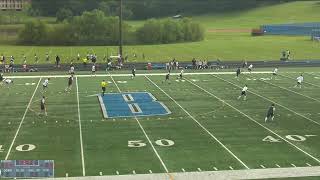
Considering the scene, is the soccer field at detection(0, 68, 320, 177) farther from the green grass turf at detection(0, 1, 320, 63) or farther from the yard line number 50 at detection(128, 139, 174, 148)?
the green grass turf at detection(0, 1, 320, 63)

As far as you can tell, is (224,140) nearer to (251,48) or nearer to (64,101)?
(64,101)

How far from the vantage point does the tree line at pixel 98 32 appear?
82.4m

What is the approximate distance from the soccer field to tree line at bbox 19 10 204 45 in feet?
133

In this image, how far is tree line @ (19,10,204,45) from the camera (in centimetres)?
8238

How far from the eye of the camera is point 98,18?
83.3m

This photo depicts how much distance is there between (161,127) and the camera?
27188 mm

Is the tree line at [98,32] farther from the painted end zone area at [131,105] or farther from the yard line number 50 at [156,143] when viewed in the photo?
the yard line number 50 at [156,143]

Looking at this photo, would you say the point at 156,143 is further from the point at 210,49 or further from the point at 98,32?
the point at 98,32

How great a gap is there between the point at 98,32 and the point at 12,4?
201ft

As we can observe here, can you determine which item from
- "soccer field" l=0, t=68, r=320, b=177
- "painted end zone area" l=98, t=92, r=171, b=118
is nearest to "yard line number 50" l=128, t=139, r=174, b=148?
"soccer field" l=0, t=68, r=320, b=177

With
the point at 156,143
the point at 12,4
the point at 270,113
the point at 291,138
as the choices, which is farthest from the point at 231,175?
the point at 12,4

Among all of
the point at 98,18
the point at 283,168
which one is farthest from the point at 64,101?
the point at 98,18

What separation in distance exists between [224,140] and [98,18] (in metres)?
61.0

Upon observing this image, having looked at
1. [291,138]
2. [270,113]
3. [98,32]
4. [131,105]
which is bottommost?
[291,138]
